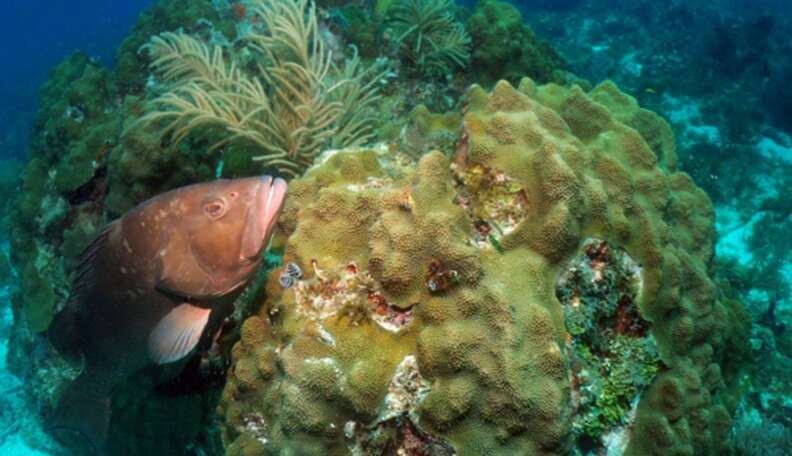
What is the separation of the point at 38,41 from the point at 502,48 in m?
62.2

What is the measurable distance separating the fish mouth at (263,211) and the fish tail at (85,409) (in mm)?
2435

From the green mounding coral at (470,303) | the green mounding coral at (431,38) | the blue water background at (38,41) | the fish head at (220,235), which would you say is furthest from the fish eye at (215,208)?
the blue water background at (38,41)

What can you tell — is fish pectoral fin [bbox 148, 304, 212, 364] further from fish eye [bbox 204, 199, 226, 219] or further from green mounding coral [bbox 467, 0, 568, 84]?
green mounding coral [bbox 467, 0, 568, 84]

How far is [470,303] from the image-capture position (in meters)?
2.53

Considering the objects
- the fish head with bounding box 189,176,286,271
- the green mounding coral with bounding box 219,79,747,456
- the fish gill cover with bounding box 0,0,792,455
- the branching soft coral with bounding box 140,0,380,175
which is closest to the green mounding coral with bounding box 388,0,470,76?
the fish gill cover with bounding box 0,0,792,455

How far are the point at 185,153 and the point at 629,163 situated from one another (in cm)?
402

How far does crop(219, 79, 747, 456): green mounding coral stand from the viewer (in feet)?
8.11

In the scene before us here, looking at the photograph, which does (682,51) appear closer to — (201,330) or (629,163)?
(629,163)

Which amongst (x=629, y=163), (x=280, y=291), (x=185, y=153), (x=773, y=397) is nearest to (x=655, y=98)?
(x=773, y=397)

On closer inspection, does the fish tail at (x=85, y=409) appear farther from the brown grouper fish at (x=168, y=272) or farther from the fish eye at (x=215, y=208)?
the fish eye at (x=215, y=208)

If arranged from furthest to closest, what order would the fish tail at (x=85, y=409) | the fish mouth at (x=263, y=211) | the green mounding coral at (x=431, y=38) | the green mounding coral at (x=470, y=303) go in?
the green mounding coral at (x=431, y=38)
the fish tail at (x=85, y=409)
the fish mouth at (x=263, y=211)
the green mounding coral at (x=470, y=303)

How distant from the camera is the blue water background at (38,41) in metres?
26.2

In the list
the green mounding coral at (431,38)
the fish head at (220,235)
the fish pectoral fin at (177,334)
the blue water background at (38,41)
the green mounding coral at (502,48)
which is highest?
the fish head at (220,235)

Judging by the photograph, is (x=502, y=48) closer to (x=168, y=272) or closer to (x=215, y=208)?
(x=215, y=208)
